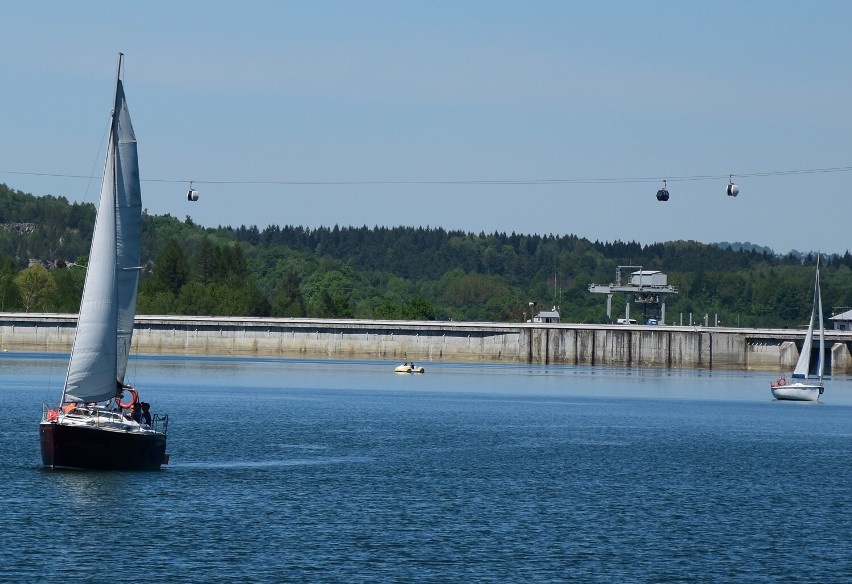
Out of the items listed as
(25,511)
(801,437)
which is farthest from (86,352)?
(801,437)

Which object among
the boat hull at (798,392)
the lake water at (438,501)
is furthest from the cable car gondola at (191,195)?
the boat hull at (798,392)

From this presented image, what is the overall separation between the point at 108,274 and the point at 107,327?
2.10 meters

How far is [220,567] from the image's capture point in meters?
43.4

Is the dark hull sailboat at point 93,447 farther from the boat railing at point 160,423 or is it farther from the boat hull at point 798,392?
the boat hull at point 798,392

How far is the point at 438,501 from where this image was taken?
58656 millimetres

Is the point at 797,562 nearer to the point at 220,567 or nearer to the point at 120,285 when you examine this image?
the point at 220,567

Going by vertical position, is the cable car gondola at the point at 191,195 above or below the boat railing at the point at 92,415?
above

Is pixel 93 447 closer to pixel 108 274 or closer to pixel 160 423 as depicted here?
pixel 108 274

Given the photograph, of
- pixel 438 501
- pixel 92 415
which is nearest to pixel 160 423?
pixel 92 415

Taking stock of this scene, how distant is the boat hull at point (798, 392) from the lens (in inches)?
5684

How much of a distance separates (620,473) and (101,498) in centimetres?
A: 2765

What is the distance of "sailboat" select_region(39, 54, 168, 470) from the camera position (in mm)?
56594

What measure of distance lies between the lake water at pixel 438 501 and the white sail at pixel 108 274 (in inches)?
165

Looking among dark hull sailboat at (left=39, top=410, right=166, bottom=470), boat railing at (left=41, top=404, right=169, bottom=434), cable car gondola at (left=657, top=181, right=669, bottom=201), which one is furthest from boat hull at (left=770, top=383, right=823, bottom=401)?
boat railing at (left=41, top=404, right=169, bottom=434)
